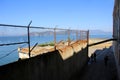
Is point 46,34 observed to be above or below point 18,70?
above

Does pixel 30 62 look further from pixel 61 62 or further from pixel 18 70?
pixel 61 62

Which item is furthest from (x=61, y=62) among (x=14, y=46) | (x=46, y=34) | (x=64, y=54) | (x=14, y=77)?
(x=14, y=77)

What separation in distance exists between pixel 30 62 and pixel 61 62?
4.49m

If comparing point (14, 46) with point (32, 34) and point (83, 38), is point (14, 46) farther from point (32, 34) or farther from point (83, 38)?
point (83, 38)

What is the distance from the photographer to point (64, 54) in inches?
512

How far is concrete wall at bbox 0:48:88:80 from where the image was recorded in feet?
21.1

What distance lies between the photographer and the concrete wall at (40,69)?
6422 millimetres

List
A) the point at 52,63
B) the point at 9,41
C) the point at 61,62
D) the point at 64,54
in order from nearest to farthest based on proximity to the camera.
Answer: the point at 9,41 < the point at 52,63 < the point at 61,62 < the point at 64,54

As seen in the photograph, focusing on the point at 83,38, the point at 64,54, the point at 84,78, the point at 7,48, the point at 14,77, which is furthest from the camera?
the point at 83,38

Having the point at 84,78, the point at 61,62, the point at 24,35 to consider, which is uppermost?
the point at 24,35

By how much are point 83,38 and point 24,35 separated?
15.9m

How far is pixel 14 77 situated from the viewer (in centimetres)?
659

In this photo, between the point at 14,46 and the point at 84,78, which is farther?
the point at 84,78

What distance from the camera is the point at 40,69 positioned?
880 centimetres
